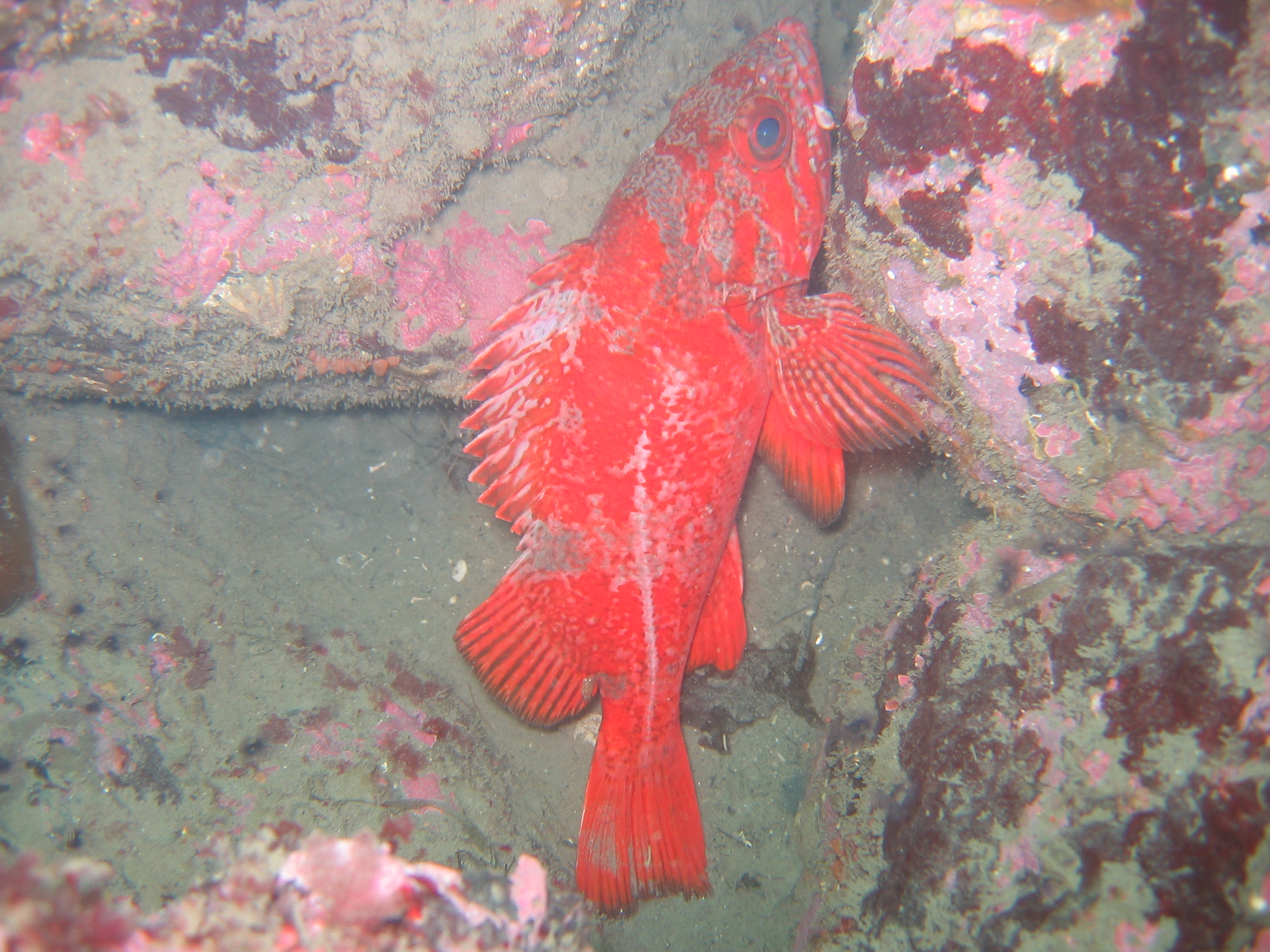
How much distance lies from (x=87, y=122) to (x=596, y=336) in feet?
6.81

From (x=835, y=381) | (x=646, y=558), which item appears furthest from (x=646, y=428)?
(x=835, y=381)

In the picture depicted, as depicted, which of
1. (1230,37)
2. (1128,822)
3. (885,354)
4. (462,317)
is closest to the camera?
(1230,37)

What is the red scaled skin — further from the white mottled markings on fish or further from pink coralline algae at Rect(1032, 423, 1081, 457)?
pink coralline algae at Rect(1032, 423, 1081, 457)

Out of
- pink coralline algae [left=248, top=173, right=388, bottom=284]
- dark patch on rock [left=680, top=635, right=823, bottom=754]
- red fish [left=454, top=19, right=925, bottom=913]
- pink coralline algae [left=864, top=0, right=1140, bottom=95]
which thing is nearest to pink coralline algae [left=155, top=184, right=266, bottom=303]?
pink coralline algae [left=248, top=173, right=388, bottom=284]

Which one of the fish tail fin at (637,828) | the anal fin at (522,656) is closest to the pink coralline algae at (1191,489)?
the fish tail fin at (637,828)

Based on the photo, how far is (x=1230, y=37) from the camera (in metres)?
1.50

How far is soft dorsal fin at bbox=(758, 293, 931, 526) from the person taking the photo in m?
2.47

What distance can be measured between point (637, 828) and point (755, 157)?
127 inches

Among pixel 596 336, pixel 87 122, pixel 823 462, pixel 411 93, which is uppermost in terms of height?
pixel 411 93

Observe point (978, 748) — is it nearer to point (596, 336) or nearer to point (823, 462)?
point (823, 462)

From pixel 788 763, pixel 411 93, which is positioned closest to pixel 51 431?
pixel 411 93

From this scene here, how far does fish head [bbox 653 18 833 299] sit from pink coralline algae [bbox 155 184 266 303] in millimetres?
1776

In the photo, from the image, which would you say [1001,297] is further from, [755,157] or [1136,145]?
[755,157]

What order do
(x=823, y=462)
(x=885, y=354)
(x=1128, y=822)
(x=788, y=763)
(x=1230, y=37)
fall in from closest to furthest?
(x=1230, y=37), (x=1128, y=822), (x=885, y=354), (x=823, y=462), (x=788, y=763)
